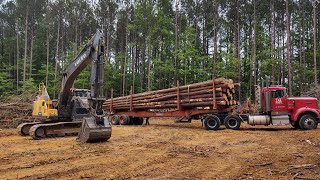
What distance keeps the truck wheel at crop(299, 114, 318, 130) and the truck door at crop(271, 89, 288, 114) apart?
0.90m

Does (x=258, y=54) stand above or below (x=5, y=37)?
below

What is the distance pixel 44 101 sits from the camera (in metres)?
13.6

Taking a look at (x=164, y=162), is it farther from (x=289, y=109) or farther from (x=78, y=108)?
(x=289, y=109)

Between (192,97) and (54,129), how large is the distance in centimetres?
753

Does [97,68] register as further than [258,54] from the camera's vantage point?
No

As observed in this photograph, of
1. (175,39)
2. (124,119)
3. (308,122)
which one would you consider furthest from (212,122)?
(175,39)

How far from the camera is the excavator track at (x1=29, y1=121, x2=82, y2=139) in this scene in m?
12.2

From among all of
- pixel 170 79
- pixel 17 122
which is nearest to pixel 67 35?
pixel 170 79

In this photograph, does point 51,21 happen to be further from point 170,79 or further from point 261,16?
point 261,16

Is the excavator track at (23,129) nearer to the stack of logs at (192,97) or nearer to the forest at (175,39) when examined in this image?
the stack of logs at (192,97)

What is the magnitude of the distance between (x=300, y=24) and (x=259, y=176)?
128 ft

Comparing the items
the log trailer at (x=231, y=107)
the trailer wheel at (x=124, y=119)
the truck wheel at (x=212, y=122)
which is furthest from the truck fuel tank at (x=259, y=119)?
the trailer wheel at (x=124, y=119)

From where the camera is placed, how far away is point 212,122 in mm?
15633

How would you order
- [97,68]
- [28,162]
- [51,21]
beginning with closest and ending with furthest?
[28,162] → [97,68] → [51,21]
